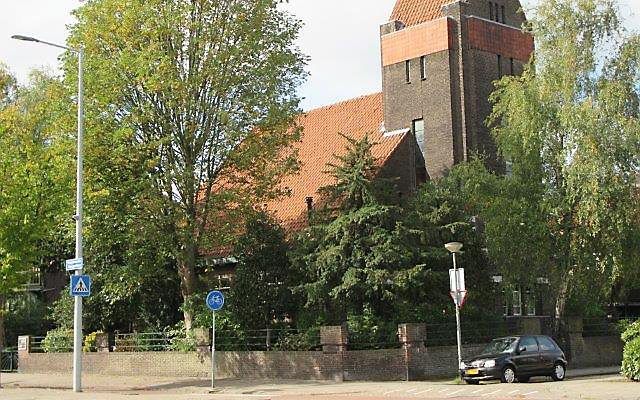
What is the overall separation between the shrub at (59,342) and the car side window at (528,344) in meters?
19.3

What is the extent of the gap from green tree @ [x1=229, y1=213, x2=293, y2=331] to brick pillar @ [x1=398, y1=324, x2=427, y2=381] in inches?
190

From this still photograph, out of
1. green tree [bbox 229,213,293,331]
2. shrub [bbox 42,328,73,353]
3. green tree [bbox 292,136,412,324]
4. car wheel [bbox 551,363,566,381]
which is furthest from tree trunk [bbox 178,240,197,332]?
car wheel [bbox 551,363,566,381]

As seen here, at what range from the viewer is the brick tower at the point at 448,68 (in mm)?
38844

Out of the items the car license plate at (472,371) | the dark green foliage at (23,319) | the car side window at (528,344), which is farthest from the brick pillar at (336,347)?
the dark green foliage at (23,319)

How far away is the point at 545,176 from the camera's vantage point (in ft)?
105

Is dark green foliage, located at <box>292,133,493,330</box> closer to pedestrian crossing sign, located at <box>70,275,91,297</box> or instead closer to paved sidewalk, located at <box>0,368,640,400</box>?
paved sidewalk, located at <box>0,368,640,400</box>

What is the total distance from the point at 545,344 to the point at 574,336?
7.95m

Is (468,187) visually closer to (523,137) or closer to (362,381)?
(523,137)

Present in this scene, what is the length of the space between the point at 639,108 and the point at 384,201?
10.0 metres

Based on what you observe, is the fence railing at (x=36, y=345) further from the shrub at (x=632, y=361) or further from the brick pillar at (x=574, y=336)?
the shrub at (x=632, y=361)

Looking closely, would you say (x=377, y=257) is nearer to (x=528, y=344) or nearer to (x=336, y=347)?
(x=336, y=347)

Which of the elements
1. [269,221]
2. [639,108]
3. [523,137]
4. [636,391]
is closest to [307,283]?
[269,221]

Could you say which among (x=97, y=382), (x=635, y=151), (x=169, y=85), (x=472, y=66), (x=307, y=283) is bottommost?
(x=97, y=382)

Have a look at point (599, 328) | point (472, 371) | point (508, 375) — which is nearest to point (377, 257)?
point (472, 371)
